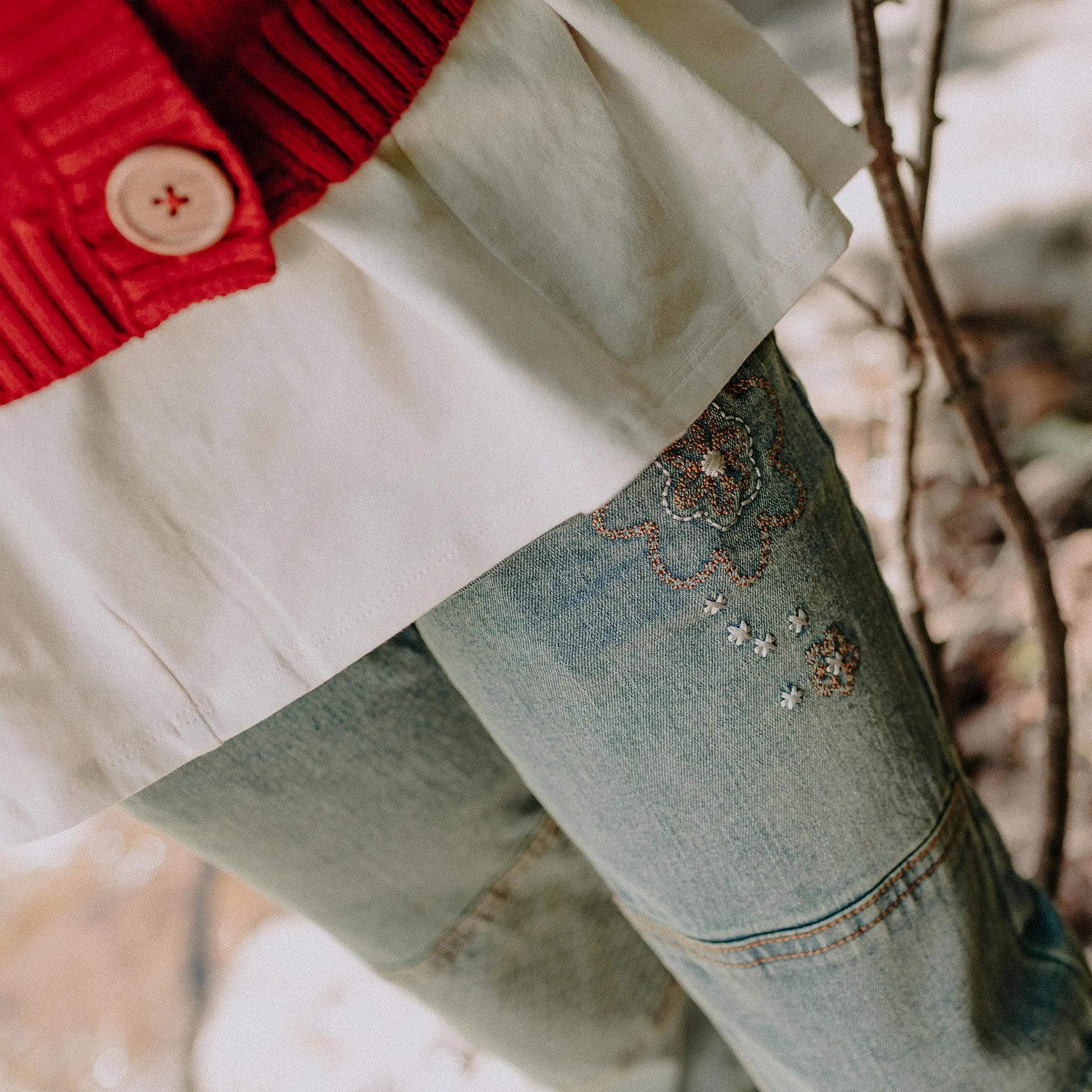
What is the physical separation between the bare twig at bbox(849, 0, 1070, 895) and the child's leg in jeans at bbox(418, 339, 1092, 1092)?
0.26 metres

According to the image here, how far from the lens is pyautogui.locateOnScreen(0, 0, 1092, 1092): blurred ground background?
1185 mm

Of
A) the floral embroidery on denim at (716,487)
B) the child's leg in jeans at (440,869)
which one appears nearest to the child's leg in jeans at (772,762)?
the floral embroidery on denim at (716,487)

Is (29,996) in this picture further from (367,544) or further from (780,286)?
(780,286)

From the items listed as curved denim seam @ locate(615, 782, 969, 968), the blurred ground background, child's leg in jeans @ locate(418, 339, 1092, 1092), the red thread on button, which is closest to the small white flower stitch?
child's leg in jeans @ locate(418, 339, 1092, 1092)

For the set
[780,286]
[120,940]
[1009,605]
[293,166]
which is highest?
[293,166]

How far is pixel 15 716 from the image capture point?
1.37 feet

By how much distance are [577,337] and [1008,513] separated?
20.1 inches

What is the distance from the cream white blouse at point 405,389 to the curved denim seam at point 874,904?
266mm

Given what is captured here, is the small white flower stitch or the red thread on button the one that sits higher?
the red thread on button

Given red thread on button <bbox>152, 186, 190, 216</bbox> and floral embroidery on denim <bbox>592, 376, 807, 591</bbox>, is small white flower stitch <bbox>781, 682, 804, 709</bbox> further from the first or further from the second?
red thread on button <bbox>152, 186, 190, 216</bbox>

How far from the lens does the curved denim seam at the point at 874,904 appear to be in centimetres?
52

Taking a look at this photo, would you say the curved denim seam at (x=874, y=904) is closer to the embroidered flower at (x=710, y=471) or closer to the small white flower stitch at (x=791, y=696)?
the small white flower stitch at (x=791, y=696)

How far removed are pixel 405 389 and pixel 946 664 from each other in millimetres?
950

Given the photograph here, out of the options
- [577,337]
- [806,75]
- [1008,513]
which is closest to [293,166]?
[577,337]
